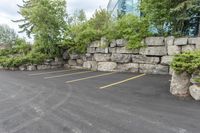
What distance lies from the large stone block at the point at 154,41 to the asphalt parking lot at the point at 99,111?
379 centimetres

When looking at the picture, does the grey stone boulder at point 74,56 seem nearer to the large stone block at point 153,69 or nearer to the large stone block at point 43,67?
the large stone block at point 43,67

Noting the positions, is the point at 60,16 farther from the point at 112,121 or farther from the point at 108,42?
the point at 112,121

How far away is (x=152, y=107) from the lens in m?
5.03

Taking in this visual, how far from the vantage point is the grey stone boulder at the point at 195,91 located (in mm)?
5473

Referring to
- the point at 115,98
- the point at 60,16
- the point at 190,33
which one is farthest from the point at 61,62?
the point at 115,98

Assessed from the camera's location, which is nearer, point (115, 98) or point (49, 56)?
point (115, 98)

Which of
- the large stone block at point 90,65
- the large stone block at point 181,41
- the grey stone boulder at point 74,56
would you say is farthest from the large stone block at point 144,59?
the grey stone boulder at point 74,56

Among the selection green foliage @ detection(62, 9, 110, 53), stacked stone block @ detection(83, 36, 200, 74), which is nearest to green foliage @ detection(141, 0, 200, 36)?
stacked stone block @ detection(83, 36, 200, 74)

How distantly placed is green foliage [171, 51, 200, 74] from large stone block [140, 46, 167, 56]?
417cm

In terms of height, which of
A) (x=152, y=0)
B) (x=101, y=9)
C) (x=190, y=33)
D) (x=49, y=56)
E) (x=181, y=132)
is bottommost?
(x=181, y=132)

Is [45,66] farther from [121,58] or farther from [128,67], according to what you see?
[128,67]

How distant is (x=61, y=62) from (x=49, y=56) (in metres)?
1.08

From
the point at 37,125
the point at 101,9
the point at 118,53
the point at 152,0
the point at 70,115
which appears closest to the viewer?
the point at 37,125

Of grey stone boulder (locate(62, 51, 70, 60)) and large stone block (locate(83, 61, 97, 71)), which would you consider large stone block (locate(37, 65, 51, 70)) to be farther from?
large stone block (locate(83, 61, 97, 71))
